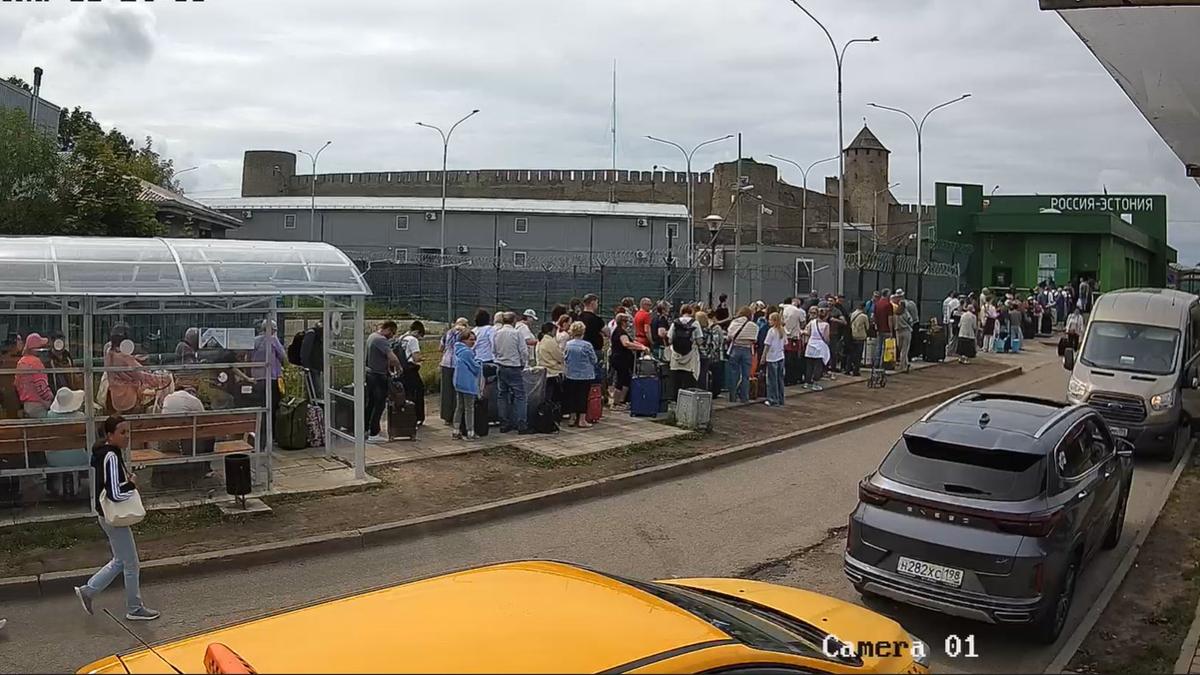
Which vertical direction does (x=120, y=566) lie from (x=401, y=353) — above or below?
below

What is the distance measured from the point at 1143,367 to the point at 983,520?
961 cm

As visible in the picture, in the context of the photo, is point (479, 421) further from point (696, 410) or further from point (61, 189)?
point (61, 189)

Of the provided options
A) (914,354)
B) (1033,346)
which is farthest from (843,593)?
(1033,346)

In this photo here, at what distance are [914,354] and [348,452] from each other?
18359 millimetres

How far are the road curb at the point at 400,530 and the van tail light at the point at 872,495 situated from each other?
4.57m

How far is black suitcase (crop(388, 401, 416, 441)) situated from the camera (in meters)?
14.3

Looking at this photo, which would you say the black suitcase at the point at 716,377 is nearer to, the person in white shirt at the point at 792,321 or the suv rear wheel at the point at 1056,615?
the person in white shirt at the point at 792,321

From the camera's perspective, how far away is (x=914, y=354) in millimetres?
27141

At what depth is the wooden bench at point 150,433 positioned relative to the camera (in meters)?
10.3

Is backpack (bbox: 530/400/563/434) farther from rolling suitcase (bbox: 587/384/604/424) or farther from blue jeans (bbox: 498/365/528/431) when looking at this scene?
rolling suitcase (bbox: 587/384/604/424)

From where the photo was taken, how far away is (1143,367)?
1491cm

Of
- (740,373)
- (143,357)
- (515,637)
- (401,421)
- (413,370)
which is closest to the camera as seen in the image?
(515,637)

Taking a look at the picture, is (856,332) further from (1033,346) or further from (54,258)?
(54,258)

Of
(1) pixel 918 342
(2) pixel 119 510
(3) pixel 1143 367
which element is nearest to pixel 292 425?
(2) pixel 119 510
